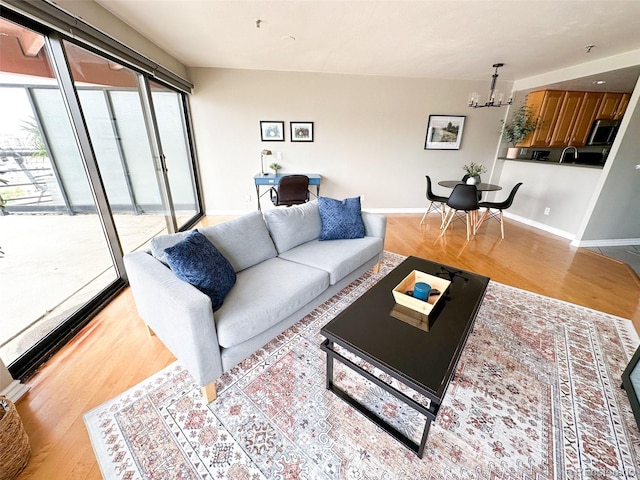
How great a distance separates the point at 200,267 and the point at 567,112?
609cm

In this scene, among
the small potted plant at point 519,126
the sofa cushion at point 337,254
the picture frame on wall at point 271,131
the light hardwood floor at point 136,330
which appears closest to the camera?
the light hardwood floor at point 136,330

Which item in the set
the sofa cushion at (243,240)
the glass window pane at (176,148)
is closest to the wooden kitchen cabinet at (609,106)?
the sofa cushion at (243,240)

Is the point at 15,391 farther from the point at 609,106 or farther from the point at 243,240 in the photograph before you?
the point at 609,106

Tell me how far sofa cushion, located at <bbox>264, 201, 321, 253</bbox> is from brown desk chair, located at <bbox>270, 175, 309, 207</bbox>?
148 cm

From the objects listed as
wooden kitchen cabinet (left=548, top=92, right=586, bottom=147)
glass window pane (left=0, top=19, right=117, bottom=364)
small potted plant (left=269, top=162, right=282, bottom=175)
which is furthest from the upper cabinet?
glass window pane (left=0, top=19, right=117, bottom=364)

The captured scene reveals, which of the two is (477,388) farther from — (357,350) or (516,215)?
(516,215)

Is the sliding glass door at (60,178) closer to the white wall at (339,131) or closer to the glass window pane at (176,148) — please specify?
the glass window pane at (176,148)

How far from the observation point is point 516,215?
187 inches

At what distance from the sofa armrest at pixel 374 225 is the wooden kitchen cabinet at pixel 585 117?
4.52 metres

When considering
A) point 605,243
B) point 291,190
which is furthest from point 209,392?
point 605,243

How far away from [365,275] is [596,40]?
3.57 meters

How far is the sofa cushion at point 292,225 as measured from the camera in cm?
221

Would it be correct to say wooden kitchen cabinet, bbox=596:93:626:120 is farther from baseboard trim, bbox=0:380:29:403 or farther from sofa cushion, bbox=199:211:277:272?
baseboard trim, bbox=0:380:29:403

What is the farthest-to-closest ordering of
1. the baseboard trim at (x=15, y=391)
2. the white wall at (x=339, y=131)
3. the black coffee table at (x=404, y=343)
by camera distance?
the white wall at (x=339, y=131)
the baseboard trim at (x=15, y=391)
the black coffee table at (x=404, y=343)
